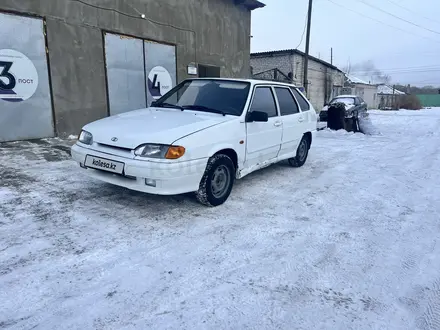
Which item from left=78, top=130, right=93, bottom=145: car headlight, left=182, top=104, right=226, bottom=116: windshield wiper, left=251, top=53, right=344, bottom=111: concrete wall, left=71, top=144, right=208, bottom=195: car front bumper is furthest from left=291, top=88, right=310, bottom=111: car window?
left=251, top=53, right=344, bottom=111: concrete wall

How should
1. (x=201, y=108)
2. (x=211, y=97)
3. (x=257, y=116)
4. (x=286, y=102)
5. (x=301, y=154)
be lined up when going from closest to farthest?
(x=257, y=116), (x=201, y=108), (x=211, y=97), (x=286, y=102), (x=301, y=154)

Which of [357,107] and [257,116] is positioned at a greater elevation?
[357,107]

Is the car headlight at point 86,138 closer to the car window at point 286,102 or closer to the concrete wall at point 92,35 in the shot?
the car window at point 286,102

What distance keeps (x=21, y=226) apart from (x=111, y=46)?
6479mm

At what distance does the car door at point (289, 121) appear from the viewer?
552cm

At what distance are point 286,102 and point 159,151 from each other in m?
3.07

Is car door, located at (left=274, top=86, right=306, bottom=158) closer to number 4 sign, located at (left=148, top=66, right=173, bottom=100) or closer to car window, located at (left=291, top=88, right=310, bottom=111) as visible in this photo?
car window, located at (left=291, top=88, right=310, bottom=111)

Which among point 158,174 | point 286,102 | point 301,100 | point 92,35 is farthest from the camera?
point 92,35

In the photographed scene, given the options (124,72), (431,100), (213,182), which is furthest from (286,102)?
(431,100)

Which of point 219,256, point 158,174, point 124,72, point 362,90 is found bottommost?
point 219,256

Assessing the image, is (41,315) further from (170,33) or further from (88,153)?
(170,33)

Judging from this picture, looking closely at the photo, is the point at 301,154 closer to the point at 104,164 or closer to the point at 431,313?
the point at 104,164

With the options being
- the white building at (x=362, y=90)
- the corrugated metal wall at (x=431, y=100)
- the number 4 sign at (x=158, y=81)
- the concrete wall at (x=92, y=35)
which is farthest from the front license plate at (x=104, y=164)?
the corrugated metal wall at (x=431, y=100)

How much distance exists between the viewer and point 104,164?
12.0ft
